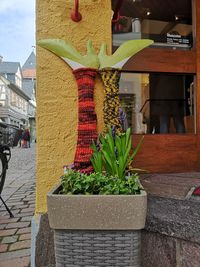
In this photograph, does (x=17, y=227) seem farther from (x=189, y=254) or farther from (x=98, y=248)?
(x=189, y=254)

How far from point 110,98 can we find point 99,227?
91 cm

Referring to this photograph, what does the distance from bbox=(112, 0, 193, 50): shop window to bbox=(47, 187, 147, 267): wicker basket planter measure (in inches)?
60.7

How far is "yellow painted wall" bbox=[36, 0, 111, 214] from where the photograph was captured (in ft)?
5.91

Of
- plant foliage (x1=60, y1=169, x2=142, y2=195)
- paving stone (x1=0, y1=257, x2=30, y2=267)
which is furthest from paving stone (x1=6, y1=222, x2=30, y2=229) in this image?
plant foliage (x1=60, y1=169, x2=142, y2=195)

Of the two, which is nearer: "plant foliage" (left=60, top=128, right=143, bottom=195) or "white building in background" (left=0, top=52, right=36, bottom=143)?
"plant foliage" (left=60, top=128, right=143, bottom=195)

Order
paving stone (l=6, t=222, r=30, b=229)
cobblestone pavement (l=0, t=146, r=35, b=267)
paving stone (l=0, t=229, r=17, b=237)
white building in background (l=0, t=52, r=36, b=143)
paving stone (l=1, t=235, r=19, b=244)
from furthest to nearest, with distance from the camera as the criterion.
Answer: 1. white building in background (l=0, t=52, r=36, b=143)
2. paving stone (l=6, t=222, r=30, b=229)
3. paving stone (l=0, t=229, r=17, b=237)
4. paving stone (l=1, t=235, r=19, b=244)
5. cobblestone pavement (l=0, t=146, r=35, b=267)

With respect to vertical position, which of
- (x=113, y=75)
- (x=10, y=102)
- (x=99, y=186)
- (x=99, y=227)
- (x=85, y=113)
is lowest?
(x=99, y=227)

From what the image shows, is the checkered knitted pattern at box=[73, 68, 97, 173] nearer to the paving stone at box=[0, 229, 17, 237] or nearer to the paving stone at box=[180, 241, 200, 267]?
the paving stone at box=[180, 241, 200, 267]

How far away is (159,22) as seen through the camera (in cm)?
241

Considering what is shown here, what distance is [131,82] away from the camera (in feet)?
7.22

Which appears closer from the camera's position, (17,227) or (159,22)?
(159,22)

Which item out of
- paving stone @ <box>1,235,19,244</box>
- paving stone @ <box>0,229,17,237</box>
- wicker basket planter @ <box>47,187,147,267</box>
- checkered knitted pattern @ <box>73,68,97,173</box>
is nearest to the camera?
wicker basket planter @ <box>47,187,147,267</box>

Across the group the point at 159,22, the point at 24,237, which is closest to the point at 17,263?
the point at 24,237

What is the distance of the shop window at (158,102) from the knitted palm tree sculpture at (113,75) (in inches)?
14.2
